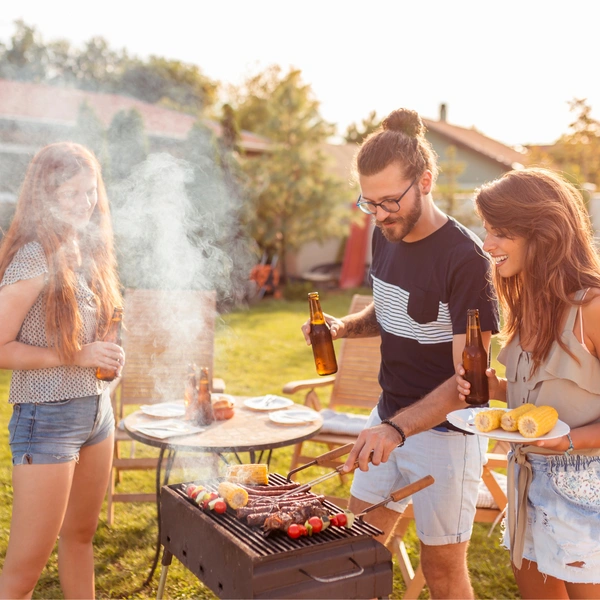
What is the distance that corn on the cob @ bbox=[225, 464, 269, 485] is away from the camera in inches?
110

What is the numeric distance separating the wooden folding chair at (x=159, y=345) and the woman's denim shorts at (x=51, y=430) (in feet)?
8.13

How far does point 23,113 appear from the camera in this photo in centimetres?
1403

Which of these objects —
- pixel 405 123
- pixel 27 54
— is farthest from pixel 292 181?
pixel 27 54

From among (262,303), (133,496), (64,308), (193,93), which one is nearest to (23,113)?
(262,303)

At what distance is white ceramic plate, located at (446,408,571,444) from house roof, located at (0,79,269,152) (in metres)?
11.4

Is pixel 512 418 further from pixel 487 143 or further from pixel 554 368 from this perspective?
pixel 487 143

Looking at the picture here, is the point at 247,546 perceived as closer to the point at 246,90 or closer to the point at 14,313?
the point at 14,313

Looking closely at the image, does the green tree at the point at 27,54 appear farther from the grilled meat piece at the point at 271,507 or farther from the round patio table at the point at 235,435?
the grilled meat piece at the point at 271,507

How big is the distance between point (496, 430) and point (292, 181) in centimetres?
1323

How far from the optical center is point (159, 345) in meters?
5.66

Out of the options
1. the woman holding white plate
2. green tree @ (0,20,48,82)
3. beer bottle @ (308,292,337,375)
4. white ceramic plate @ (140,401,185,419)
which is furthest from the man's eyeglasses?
green tree @ (0,20,48,82)

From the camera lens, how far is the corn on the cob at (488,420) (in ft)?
7.57

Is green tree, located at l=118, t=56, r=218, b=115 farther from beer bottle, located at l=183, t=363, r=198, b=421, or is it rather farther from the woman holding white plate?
the woman holding white plate

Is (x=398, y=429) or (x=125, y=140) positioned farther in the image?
(x=125, y=140)
